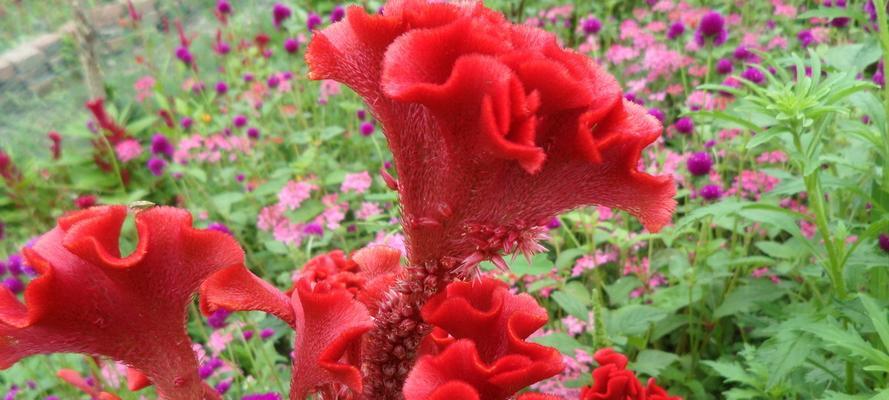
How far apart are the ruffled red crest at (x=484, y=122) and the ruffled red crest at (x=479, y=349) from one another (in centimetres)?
6

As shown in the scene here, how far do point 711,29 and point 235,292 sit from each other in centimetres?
222

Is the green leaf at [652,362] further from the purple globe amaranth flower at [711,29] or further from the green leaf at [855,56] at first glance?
the purple globe amaranth flower at [711,29]

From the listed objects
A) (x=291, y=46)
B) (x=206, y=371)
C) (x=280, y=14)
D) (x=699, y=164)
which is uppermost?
(x=280, y=14)

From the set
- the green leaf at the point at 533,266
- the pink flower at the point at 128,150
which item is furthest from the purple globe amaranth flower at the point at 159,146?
the green leaf at the point at 533,266

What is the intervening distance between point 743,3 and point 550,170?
3.65 meters

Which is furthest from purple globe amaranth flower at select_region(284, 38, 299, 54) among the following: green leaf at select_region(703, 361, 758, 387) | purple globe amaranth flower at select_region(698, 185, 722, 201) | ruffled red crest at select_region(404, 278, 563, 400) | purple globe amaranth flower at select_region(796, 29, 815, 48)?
ruffled red crest at select_region(404, 278, 563, 400)

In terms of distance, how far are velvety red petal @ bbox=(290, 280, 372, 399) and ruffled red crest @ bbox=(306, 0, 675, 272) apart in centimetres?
11

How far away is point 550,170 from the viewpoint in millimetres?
772

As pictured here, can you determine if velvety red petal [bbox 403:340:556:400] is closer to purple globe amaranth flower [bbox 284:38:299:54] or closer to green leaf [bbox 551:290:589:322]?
green leaf [bbox 551:290:589:322]

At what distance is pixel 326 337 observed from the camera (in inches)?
35.5

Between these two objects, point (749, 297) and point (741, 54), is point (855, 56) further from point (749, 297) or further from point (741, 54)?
point (741, 54)

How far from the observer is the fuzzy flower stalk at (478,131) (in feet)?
2.23

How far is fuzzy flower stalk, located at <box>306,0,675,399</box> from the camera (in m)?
0.68

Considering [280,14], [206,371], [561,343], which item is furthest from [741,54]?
[280,14]
